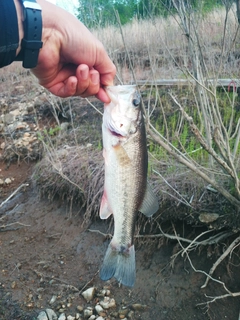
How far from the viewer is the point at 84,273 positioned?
11.9 ft

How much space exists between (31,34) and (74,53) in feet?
0.88

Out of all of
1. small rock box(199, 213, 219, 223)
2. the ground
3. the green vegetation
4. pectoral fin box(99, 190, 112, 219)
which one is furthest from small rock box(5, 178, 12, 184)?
pectoral fin box(99, 190, 112, 219)

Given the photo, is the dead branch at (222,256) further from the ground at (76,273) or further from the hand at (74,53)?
the hand at (74,53)

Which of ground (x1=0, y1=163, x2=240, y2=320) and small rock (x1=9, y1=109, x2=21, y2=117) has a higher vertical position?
small rock (x1=9, y1=109, x2=21, y2=117)

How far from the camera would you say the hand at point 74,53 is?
1.88 metres

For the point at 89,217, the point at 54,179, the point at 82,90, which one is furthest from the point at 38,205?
the point at 82,90

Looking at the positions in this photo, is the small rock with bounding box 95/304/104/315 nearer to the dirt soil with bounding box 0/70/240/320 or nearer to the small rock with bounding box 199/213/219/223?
the dirt soil with bounding box 0/70/240/320

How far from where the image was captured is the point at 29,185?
16.7ft

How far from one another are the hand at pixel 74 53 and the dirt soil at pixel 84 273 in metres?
1.95

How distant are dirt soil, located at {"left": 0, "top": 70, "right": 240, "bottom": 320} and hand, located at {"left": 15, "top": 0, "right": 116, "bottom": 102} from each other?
1.95 meters

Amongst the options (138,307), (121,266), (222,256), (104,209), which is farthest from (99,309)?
(104,209)

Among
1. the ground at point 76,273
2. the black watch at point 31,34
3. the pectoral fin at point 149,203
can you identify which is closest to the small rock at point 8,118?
the ground at point 76,273

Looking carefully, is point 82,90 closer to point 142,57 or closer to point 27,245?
point 27,245

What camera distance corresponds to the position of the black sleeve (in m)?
1.61
